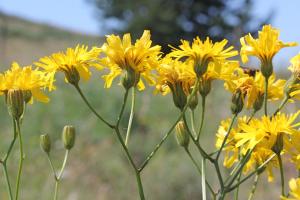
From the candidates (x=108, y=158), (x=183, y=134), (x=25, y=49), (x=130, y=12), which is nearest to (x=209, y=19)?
(x=130, y=12)

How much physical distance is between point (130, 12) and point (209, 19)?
4.02 m

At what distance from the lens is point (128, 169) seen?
6113 mm

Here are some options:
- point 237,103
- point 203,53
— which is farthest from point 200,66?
point 237,103

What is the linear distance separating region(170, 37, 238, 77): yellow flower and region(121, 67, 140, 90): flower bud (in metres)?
0.10

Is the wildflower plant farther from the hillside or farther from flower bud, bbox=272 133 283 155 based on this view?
the hillside

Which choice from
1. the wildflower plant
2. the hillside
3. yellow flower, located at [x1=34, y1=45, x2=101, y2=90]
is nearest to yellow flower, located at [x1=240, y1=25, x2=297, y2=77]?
the wildflower plant

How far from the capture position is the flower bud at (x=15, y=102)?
1.47 metres

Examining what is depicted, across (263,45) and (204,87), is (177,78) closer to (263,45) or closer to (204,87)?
(204,87)

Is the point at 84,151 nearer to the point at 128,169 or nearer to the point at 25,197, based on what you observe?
the point at 128,169

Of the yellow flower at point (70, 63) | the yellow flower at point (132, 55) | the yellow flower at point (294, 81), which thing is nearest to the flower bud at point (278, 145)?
the yellow flower at point (294, 81)

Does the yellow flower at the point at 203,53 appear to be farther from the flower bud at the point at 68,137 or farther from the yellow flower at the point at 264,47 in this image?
the flower bud at the point at 68,137

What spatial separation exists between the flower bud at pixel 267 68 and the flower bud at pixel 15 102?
0.58m

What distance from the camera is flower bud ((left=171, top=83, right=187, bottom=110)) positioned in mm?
1495

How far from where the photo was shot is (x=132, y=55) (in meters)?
1.46
